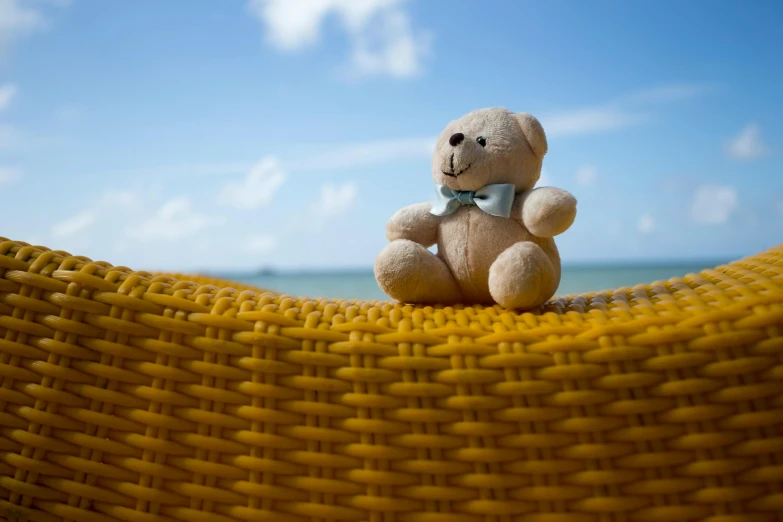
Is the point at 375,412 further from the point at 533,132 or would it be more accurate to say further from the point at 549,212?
the point at 533,132

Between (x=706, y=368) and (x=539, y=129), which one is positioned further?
(x=539, y=129)

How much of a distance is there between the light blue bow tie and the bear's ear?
0.26 feet

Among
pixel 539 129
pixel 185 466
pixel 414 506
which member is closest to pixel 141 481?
pixel 185 466

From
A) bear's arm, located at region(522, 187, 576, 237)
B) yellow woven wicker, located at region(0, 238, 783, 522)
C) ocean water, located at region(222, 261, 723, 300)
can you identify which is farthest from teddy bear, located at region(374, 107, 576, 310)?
ocean water, located at region(222, 261, 723, 300)

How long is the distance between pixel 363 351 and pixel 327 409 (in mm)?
68

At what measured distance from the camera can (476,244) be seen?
30.7 inches

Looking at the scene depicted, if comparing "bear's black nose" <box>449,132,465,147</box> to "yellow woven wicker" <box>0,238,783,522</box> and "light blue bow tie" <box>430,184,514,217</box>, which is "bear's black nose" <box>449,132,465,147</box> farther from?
"yellow woven wicker" <box>0,238,783,522</box>

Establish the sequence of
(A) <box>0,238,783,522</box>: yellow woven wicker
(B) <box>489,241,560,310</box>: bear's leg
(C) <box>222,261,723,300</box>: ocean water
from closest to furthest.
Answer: (A) <box>0,238,783,522</box>: yellow woven wicker, (B) <box>489,241,560,310</box>: bear's leg, (C) <box>222,261,723,300</box>: ocean water

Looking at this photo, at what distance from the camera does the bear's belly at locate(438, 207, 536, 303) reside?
2.54ft

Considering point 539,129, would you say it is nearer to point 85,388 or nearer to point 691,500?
point 691,500

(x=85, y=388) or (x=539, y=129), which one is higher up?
(x=539, y=129)

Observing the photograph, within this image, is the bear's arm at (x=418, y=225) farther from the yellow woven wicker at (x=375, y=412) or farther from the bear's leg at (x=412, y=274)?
the yellow woven wicker at (x=375, y=412)

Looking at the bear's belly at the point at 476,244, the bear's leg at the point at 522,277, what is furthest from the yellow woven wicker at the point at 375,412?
the bear's belly at the point at 476,244

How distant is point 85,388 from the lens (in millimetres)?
569
